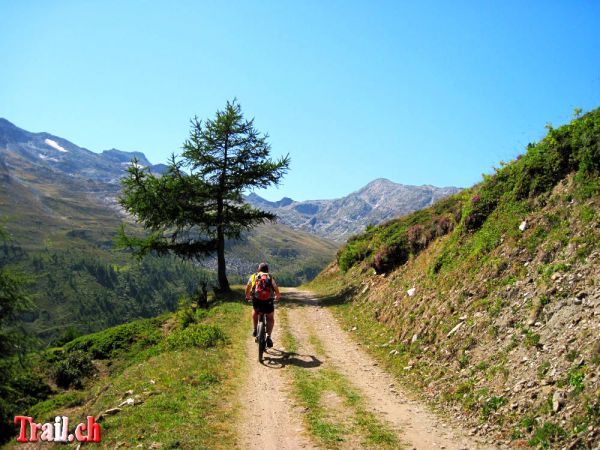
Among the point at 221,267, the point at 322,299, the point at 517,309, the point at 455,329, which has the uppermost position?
the point at 221,267

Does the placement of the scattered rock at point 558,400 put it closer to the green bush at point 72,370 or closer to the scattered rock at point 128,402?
the scattered rock at point 128,402

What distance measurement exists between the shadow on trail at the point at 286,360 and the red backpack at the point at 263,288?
2.20m

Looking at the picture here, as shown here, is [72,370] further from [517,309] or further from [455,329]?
[517,309]

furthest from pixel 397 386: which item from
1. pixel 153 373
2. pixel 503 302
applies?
pixel 153 373

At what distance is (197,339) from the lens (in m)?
16.6

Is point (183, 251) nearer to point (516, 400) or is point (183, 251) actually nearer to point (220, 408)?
point (220, 408)

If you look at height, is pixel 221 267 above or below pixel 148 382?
above

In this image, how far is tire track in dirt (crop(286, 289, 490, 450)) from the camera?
8367 mm

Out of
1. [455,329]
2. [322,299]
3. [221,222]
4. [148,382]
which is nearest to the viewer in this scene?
[148,382]

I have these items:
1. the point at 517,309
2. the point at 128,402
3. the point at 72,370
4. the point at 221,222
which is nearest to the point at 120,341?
the point at 72,370

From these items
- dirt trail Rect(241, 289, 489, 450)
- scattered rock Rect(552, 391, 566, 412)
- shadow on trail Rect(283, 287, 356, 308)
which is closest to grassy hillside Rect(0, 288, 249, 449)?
dirt trail Rect(241, 289, 489, 450)

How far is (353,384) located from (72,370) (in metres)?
14.6

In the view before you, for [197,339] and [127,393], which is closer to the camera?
[127,393]

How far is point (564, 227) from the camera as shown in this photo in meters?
11.8
